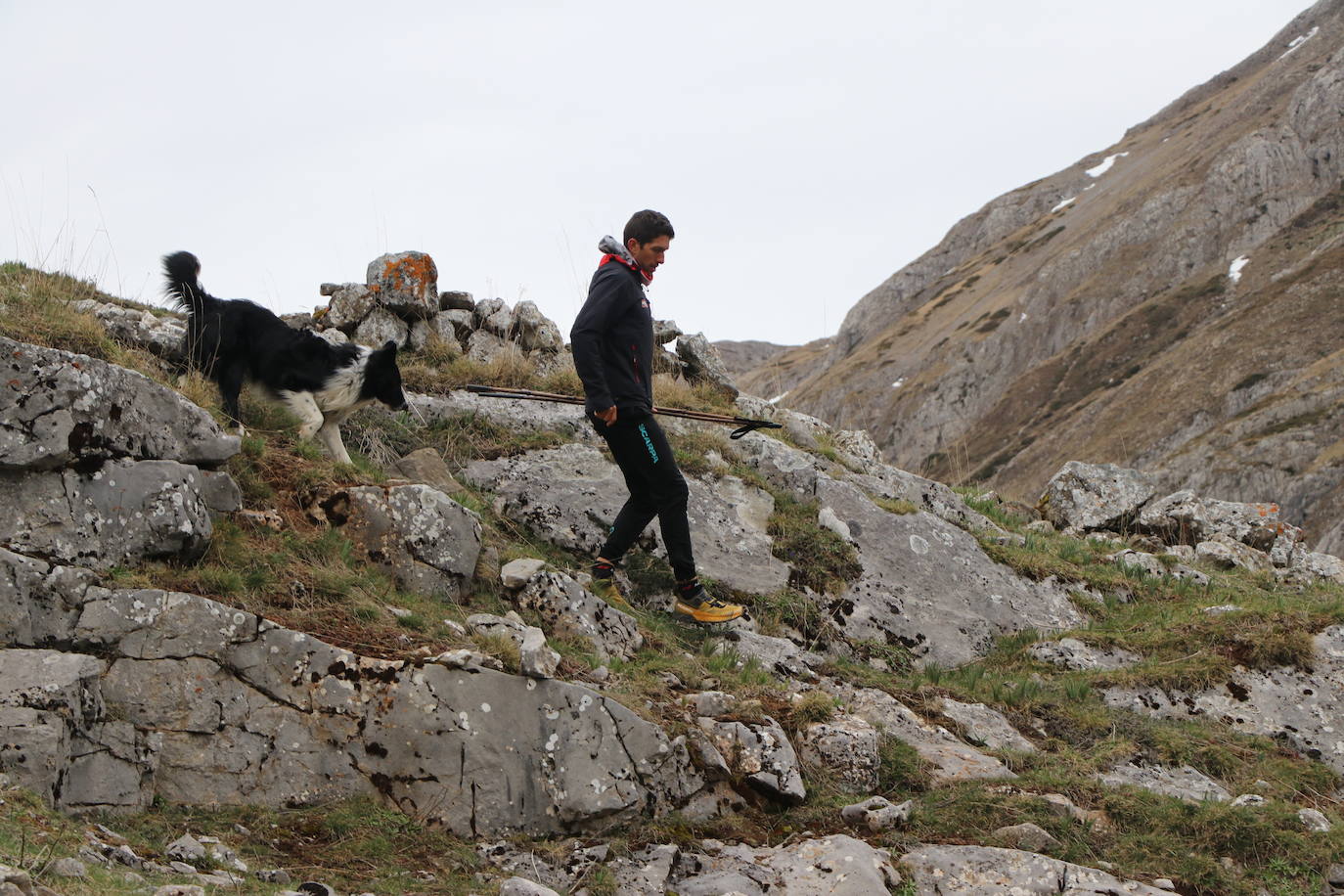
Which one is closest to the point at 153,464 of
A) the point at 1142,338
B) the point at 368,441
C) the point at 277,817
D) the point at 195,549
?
the point at 195,549

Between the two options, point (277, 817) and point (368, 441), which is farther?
point (368, 441)

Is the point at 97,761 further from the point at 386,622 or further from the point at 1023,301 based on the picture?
the point at 1023,301

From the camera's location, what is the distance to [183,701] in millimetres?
5062

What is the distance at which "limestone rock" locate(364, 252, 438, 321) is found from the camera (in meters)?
12.4

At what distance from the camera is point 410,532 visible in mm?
7035

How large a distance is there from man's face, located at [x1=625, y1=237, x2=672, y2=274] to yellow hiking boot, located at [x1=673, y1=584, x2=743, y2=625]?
8.65ft

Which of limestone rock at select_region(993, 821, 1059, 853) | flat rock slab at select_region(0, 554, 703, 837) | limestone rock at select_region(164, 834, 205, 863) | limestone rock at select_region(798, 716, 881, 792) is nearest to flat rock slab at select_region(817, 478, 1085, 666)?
limestone rock at select_region(798, 716, 881, 792)

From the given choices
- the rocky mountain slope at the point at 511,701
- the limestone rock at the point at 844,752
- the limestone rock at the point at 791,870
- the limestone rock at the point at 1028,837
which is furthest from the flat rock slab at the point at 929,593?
the limestone rock at the point at 791,870

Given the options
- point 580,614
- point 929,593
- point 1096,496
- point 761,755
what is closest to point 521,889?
point 761,755

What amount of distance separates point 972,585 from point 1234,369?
6154 centimetres

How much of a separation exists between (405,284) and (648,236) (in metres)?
5.73

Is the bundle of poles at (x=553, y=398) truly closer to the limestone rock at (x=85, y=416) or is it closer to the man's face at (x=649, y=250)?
the man's face at (x=649, y=250)

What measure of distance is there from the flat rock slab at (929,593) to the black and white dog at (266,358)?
Answer: 4.85 metres

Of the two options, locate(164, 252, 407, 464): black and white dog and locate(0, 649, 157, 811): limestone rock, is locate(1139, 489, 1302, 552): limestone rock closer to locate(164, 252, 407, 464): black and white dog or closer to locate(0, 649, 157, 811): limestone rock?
locate(164, 252, 407, 464): black and white dog
